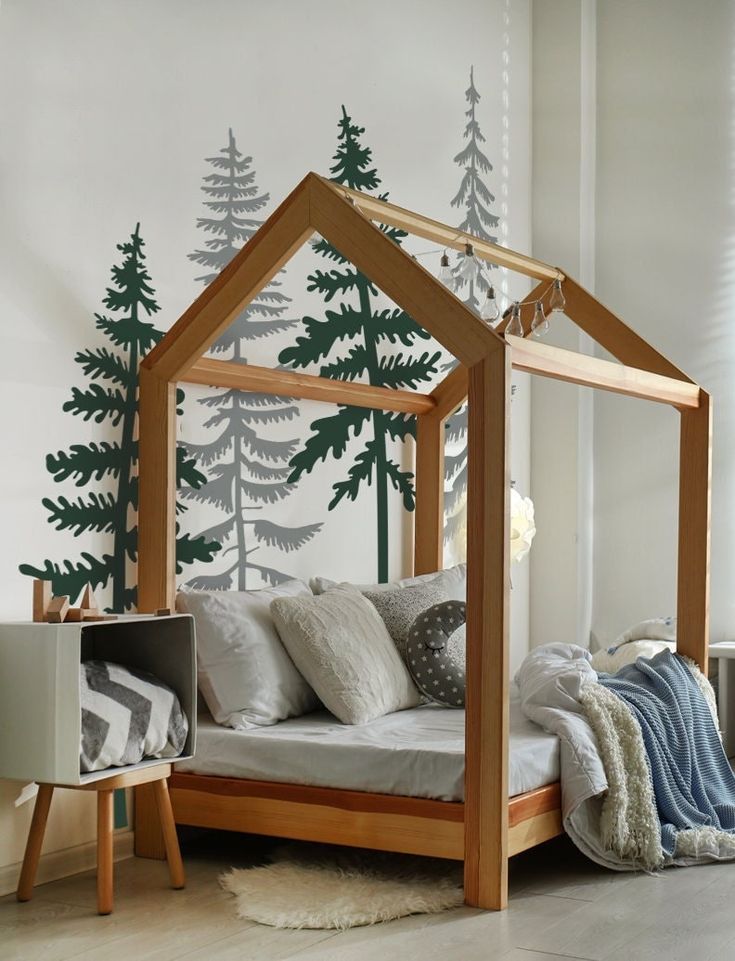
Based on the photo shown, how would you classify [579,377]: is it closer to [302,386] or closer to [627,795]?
[302,386]

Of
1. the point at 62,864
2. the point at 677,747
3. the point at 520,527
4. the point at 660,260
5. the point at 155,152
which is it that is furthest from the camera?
the point at 660,260

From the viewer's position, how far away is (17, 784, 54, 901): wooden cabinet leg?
110 inches

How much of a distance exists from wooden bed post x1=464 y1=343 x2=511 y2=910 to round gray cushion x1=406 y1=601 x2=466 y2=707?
73 centimetres

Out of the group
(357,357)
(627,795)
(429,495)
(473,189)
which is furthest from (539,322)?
(627,795)

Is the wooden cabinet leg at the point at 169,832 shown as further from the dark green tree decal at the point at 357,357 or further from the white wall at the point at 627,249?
the white wall at the point at 627,249

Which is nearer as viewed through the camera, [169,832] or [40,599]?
[40,599]

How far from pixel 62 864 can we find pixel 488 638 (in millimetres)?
1238

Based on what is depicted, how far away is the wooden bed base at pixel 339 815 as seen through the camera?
2846mm

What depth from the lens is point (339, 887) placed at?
2910 millimetres

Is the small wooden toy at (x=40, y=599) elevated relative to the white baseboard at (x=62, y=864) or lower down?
elevated

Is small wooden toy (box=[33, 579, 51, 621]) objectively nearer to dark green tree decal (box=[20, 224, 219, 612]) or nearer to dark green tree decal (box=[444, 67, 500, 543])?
dark green tree decal (box=[20, 224, 219, 612])

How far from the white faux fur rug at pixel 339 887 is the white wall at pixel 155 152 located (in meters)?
0.54

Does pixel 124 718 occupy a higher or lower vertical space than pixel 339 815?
higher

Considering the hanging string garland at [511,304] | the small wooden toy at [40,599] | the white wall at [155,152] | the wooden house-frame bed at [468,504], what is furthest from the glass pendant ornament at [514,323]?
A: the small wooden toy at [40,599]
